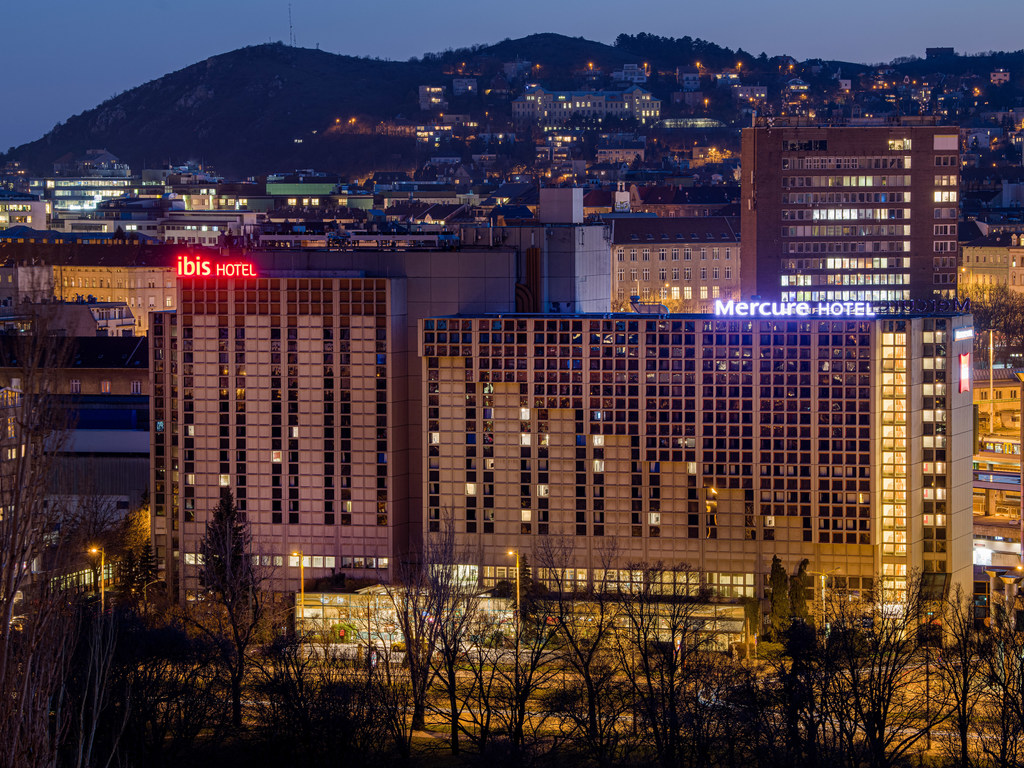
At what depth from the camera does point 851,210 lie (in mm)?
181125

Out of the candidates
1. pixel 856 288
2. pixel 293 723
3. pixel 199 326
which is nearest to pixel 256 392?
pixel 199 326

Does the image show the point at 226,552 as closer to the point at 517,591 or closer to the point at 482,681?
the point at 517,591

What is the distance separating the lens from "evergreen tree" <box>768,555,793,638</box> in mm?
97375

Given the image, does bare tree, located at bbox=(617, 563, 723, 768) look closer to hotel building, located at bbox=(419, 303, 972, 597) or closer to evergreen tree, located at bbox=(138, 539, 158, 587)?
hotel building, located at bbox=(419, 303, 972, 597)

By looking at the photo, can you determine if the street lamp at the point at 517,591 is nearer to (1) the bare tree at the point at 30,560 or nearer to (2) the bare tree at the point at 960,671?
(2) the bare tree at the point at 960,671

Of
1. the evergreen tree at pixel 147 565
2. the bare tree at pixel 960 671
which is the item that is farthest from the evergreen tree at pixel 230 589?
the bare tree at pixel 960 671

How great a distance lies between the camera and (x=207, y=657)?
8612cm

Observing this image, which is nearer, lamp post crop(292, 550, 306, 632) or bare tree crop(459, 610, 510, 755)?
bare tree crop(459, 610, 510, 755)

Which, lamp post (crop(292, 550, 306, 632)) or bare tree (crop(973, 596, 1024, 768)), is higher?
lamp post (crop(292, 550, 306, 632))

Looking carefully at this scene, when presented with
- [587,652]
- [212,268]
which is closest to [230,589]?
[587,652]

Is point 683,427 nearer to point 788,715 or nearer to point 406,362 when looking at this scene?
point 406,362

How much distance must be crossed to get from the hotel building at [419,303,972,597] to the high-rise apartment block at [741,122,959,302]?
78652 millimetres

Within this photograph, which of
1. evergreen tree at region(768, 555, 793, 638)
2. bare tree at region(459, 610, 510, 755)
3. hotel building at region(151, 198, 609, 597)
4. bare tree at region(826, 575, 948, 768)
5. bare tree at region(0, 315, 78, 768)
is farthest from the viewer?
hotel building at region(151, 198, 609, 597)

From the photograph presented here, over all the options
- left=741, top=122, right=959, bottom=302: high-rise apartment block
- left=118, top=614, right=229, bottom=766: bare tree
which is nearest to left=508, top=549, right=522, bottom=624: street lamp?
left=118, top=614, right=229, bottom=766: bare tree
